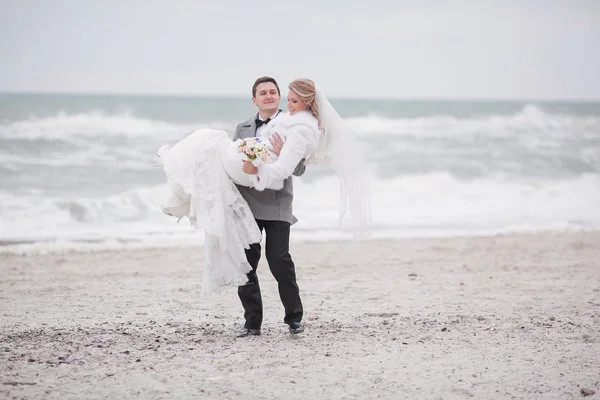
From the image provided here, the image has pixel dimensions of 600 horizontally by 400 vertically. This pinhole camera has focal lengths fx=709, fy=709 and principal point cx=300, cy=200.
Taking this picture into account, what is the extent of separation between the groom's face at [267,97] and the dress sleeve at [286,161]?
288mm

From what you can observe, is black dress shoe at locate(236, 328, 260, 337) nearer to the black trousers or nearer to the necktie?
the black trousers

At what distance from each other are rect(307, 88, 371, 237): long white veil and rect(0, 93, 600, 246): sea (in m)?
0.29

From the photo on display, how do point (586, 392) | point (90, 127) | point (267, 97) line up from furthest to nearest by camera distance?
point (90, 127) < point (267, 97) < point (586, 392)

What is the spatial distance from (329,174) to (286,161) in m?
14.4

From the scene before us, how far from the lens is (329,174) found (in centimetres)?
1903

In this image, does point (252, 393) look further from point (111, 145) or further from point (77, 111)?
point (77, 111)

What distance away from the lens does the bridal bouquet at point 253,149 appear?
4.50 meters

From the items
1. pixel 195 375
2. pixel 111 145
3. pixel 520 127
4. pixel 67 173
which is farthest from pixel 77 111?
pixel 195 375

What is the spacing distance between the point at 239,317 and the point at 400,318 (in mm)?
1340

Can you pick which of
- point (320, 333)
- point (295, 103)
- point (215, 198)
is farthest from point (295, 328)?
point (295, 103)

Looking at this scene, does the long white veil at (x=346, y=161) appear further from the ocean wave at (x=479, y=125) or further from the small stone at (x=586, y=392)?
the ocean wave at (x=479, y=125)

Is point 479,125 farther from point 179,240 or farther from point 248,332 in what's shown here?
point 248,332

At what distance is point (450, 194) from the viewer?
1759 centimetres

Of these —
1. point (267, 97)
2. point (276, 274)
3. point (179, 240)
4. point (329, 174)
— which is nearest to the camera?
point (267, 97)
